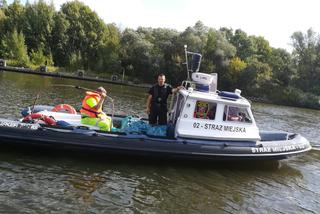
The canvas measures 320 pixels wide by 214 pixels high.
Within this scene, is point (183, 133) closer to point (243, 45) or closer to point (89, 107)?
point (89, 107)

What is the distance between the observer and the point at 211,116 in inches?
428

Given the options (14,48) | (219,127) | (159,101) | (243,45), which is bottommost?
(219,127)

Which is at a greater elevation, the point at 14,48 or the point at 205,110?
the point at 14,48

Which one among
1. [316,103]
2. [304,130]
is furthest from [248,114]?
[316,103]

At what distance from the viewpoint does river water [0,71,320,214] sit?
7777 mm

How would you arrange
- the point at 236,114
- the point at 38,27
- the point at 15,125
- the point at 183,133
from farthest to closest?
the point at 38,27, the point at 236,114, the point at 183,133, the point at 15,125

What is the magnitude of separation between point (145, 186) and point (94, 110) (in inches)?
109

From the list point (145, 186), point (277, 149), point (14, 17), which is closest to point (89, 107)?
point (145, 186)

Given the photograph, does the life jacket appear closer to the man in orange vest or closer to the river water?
the man in orange vest

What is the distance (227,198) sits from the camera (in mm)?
9055

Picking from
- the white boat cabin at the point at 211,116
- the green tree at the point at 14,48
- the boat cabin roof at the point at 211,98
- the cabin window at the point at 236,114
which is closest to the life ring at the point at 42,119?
the white boat cabin at the point at 211,116

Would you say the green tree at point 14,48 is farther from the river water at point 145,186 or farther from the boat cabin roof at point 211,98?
the river water at point 145,186

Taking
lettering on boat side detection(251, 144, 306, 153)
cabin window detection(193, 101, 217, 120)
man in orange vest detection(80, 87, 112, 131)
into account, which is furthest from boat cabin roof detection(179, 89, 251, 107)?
man in orange vest detection(80, 87, 112, 131)

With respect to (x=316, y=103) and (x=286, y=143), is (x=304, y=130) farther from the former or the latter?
(x=316, y=103)
